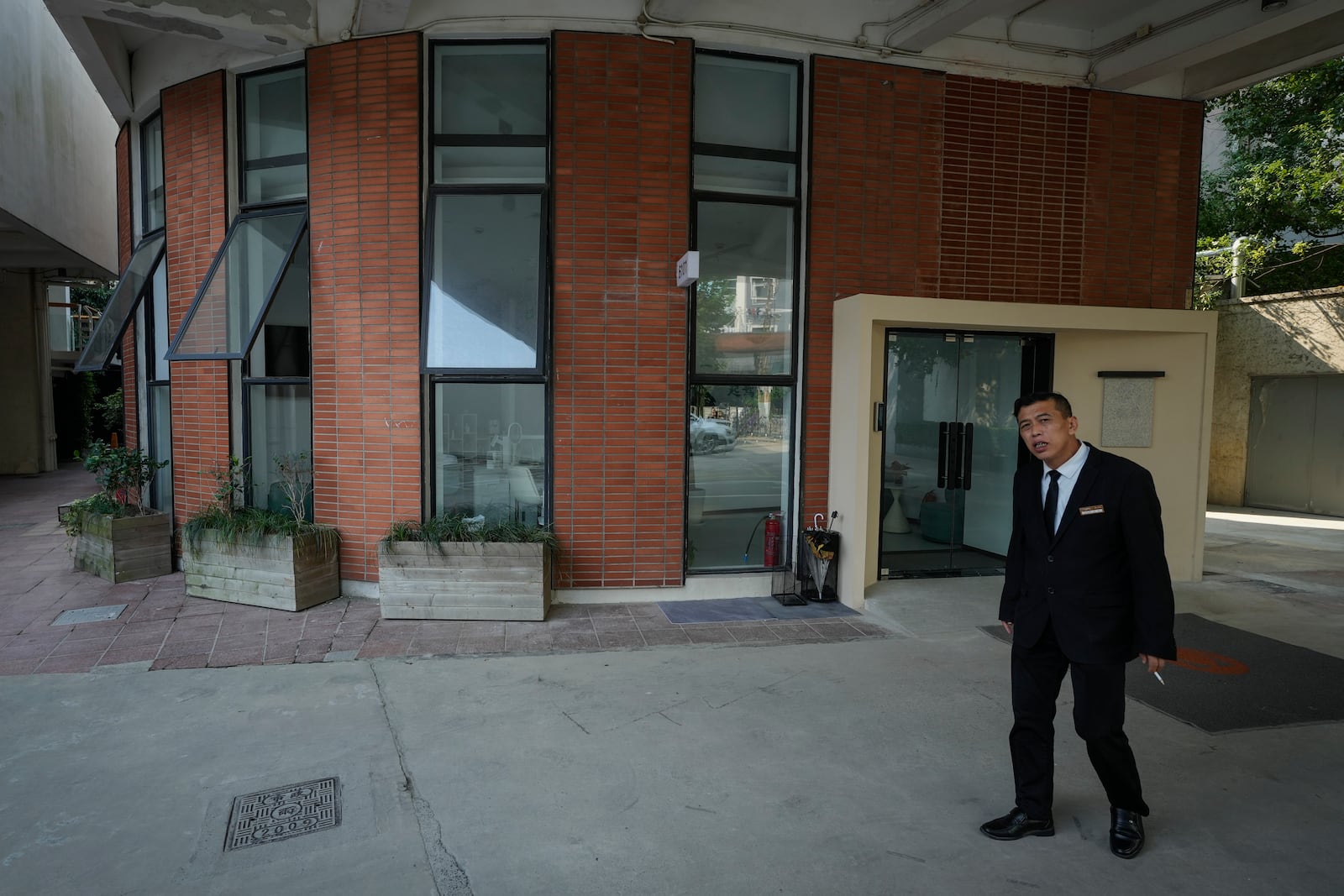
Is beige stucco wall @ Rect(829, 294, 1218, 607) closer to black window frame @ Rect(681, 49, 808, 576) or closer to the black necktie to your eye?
black window frame @ Rect(681, 49, 808, 576)

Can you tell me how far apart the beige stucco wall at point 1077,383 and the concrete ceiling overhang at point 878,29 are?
2416 mm

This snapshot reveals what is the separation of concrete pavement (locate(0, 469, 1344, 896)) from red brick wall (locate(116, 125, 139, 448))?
520cm

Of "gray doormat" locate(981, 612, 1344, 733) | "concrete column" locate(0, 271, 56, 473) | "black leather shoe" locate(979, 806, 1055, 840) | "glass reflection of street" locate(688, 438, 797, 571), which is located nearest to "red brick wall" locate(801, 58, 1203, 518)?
"glass reflection of street" locate(688, 438, 797, 571)

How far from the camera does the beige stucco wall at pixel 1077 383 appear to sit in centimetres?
669

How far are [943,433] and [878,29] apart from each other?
399cm

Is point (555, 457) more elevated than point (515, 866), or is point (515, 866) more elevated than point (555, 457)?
point (555, 457)

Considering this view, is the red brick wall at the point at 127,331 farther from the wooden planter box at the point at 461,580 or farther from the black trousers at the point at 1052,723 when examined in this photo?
the black trousers at the point at 1052,723

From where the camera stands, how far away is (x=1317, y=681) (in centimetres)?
507

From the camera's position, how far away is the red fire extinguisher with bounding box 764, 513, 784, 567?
7270mm

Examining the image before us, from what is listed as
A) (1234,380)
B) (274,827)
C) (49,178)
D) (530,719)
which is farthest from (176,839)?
(1234,380)

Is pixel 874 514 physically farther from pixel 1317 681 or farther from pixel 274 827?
pixel 274 827

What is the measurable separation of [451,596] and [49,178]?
39.0 ft

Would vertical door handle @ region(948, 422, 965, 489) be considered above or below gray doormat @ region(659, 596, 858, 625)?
above

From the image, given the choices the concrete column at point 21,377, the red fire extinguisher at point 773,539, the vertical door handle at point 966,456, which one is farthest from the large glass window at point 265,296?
the concrete column at point 21,377
